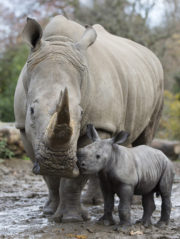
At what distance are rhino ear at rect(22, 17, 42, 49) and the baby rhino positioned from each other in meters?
0.96

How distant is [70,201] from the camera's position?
485 centimetres

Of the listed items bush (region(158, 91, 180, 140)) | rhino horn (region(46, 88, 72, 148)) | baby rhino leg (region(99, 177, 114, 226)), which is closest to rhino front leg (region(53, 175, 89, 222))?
baby rhino leg (region(99, 177, 114, 226))

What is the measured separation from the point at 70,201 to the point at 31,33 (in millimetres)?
1749

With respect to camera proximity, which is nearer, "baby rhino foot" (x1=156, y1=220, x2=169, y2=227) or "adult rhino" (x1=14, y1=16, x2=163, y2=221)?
"adult rhino" (x1=14, y1=16, x2=163, y2=221)

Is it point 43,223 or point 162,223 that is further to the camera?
point 43,223

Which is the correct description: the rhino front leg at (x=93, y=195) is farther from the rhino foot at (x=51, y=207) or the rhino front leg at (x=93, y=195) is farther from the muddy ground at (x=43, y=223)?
the rhino foot at (x=51, y=207)

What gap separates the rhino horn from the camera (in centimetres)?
338

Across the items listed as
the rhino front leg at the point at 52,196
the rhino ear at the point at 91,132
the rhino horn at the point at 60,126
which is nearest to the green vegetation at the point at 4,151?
the rhino front leg at the point at 52,196

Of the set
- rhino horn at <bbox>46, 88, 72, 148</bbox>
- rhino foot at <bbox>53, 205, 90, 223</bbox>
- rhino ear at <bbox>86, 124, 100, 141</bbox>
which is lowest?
rhino foot at <bbox>53, 205, 90, 223</bbox>

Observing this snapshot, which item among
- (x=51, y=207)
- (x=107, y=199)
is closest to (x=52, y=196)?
(x=51, y=207)

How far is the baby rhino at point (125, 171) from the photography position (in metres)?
4.21

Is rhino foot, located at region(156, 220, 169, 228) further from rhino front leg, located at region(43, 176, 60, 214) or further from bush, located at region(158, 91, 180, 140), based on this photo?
bush, located at region(158, 91, 180, 140)

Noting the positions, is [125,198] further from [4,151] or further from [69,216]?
[4,151]

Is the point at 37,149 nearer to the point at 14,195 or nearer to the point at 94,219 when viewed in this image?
the point at 94,219
